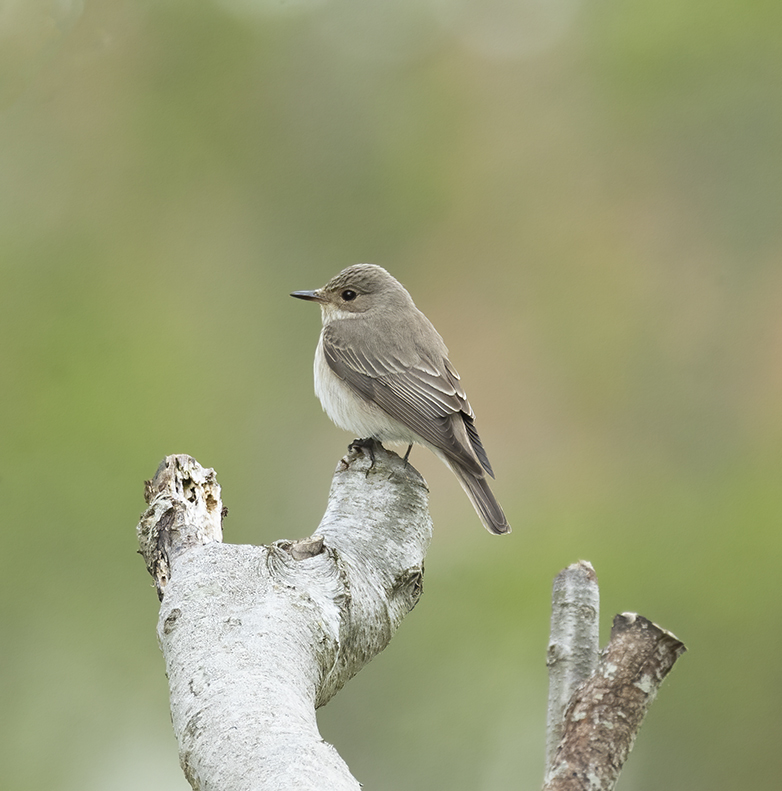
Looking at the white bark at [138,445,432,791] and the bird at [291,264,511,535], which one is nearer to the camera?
the white bark at [138,445,432,791]

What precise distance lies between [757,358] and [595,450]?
1.03 meters

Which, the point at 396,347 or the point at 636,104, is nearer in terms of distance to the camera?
the point at 396,347

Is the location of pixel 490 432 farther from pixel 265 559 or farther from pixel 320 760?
pixel 320 760

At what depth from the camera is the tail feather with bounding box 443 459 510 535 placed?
13.4 ft

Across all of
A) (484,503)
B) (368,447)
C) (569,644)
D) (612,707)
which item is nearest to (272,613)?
(569,644)

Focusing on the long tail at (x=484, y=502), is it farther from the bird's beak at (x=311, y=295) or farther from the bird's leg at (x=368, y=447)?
the bird's beak at (x=311, y=295)

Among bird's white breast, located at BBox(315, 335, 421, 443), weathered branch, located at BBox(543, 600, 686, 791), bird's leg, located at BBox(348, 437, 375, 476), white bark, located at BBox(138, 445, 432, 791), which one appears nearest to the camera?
white bark, located at BBox(138, 445, 432, 791)

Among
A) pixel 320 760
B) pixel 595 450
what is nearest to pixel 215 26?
pixel 595 450

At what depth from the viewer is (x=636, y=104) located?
6.58 metres

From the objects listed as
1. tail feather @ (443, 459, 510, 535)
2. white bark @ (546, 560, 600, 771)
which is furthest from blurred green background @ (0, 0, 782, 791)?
white bark @ (546, 560, 600, 771)

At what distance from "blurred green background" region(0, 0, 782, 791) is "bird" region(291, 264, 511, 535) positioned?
33.3 inches

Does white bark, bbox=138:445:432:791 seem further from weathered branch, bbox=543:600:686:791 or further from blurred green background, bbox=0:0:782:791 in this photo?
blurred green background, bbox=0:0:782:791

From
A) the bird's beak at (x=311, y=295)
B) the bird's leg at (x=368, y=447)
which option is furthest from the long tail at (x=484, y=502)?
the bird's beak at (x=311, y=295)

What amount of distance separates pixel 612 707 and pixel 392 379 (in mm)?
2771
